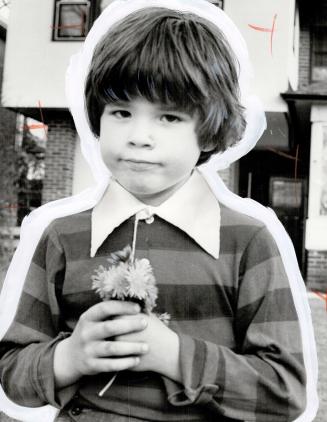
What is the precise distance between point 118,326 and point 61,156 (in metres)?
0.32

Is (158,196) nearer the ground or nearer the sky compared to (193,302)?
nearer the sky

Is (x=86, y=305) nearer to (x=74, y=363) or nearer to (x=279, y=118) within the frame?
(x=74, y=363)

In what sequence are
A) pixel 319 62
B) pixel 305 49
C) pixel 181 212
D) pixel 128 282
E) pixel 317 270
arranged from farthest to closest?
pixel 305 49
pixel 319 62
pixel 317 270
pixel 181 212
pixel 128 282

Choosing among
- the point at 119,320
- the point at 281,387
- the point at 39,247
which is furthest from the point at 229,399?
the point at 39,247

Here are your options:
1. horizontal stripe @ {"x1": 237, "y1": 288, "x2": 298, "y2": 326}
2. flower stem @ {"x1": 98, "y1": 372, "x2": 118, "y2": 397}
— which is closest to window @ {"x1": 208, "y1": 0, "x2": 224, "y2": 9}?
horizontal stripe @ {"x1": 237, "y1": 288, "x2": 298, "y2": 326}

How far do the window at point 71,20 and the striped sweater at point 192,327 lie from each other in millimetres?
286

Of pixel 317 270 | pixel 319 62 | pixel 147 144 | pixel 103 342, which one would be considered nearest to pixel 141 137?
pixel 147 144

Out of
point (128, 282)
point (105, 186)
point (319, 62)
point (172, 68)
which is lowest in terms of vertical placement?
point (128, 282)

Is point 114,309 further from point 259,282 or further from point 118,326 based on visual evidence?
point 259,282

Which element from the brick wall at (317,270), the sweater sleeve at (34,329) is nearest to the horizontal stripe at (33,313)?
the sweater sleeve at (34,329)

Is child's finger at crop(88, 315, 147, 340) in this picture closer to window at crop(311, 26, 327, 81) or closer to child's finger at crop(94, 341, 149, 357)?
child's finger at crop(94, 341, 149, 357)

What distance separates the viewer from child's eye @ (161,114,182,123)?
2.05 ft

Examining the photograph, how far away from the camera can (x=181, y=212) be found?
0.67 m

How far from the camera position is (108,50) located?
635 mm
